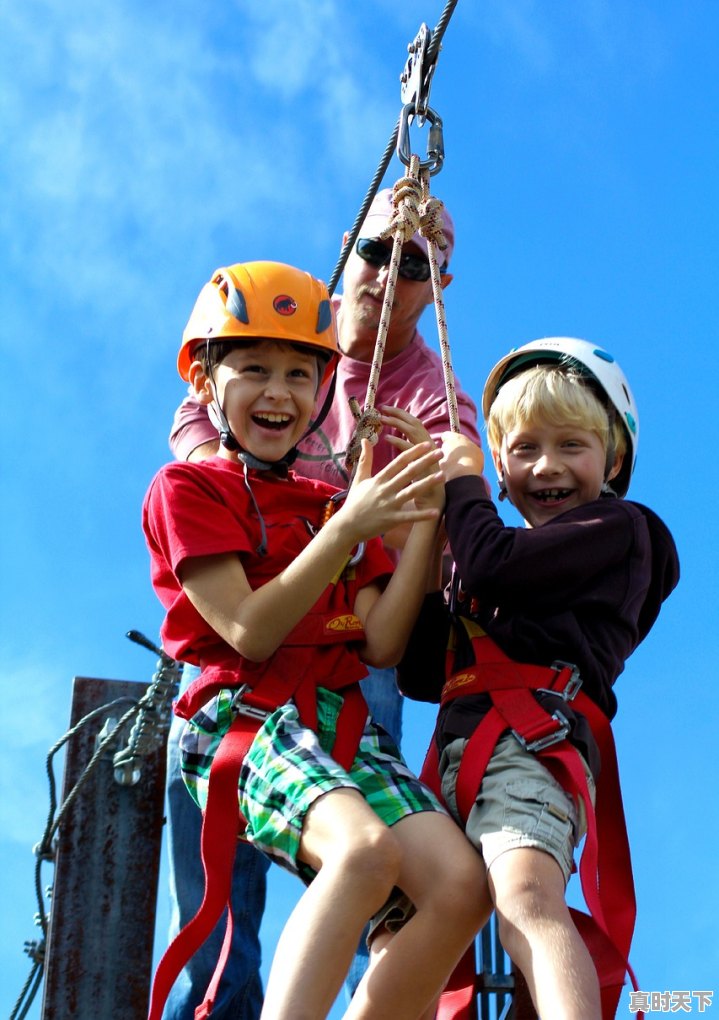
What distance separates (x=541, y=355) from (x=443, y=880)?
1597 mm

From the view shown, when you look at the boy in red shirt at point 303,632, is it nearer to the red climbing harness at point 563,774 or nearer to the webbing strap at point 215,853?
the webbing strap at point 215,853

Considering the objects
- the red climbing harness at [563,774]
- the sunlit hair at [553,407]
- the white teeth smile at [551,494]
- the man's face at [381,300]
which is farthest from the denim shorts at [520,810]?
the man's face at [381,300]

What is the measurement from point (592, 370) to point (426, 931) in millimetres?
1622

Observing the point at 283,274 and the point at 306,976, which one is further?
the point at 283,274

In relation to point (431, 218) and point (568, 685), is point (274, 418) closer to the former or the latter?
point (431, 218)

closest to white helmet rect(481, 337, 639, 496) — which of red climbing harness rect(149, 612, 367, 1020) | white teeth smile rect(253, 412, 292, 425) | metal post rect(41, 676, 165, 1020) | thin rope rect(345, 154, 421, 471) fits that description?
thin rope rect(345, 154, 421, 471)

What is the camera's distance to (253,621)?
358 centimetres

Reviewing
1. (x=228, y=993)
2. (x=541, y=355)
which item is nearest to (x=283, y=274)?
(x=541, y=355)

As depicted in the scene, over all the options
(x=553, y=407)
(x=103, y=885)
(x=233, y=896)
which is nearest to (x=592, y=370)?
(x=553, y=407)

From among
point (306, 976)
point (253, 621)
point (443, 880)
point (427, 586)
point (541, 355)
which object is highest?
point (541, 355)

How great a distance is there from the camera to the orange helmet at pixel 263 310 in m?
4.06

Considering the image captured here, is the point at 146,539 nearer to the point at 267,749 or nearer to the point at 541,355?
the point at 267,749

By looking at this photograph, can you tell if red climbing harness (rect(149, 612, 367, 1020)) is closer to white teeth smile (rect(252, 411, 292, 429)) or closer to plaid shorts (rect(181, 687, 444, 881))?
plaid shorts (rect(181, 687, 444, 881))

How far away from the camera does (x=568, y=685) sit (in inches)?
142
